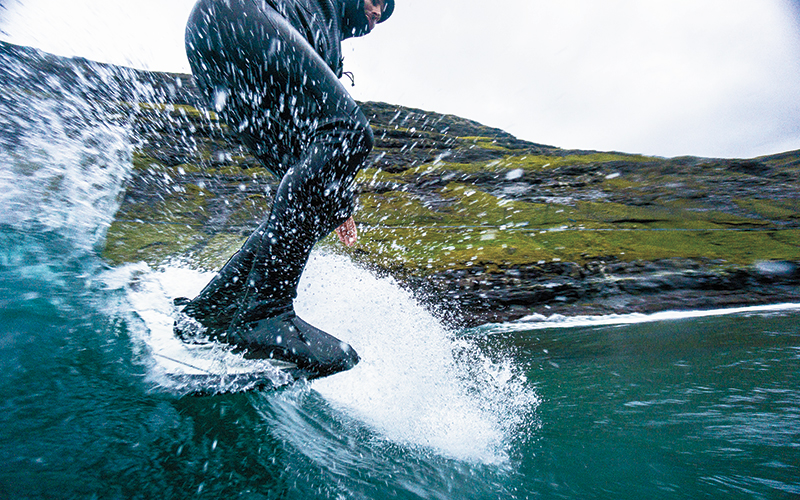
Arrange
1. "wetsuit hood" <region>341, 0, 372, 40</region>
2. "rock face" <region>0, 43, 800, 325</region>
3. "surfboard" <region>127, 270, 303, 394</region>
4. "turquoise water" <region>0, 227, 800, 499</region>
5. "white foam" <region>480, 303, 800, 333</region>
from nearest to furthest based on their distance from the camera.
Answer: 1. "turquoise water" <region>0, 227, 800, 499</region>
2. "surfboard" <region>127, 270, 303, 394</region>
3. "wetsuit hood" <region>341, 0, 372, 40</region>
4. "white foam" <region>480, 303, 800, 333</region>
5. "rock face" <region>0, 43, 800, 325</region>

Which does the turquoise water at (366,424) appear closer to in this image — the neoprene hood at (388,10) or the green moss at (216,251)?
the green moss at (216,251)

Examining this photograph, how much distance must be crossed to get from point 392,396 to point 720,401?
784 mm

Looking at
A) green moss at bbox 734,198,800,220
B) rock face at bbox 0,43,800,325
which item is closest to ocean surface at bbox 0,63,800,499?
rock face at bbox 0,43,800,325

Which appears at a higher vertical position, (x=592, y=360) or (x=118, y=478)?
(x=118, y=478)

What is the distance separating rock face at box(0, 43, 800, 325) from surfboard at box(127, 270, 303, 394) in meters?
0.37

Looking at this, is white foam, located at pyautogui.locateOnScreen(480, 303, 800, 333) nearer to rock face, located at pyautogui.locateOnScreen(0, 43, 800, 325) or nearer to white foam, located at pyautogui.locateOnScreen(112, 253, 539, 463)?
rock face, located at pyautogui.locateOnScreen(0, 43, 800, 325)

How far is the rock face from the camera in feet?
4.99

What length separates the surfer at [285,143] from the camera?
0.74 meters

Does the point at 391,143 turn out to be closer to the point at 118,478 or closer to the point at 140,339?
the point at 140,339

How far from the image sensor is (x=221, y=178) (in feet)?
9.57

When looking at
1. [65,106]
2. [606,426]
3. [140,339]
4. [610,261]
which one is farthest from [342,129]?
[610,261]

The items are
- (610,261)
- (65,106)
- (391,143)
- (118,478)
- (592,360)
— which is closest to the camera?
(118,478)

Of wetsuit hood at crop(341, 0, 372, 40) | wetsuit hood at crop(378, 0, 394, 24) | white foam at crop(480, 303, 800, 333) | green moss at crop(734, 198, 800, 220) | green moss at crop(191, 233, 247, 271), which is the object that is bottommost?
white foam at crop(480, 303, 800, 333)

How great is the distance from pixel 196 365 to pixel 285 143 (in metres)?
0.57
